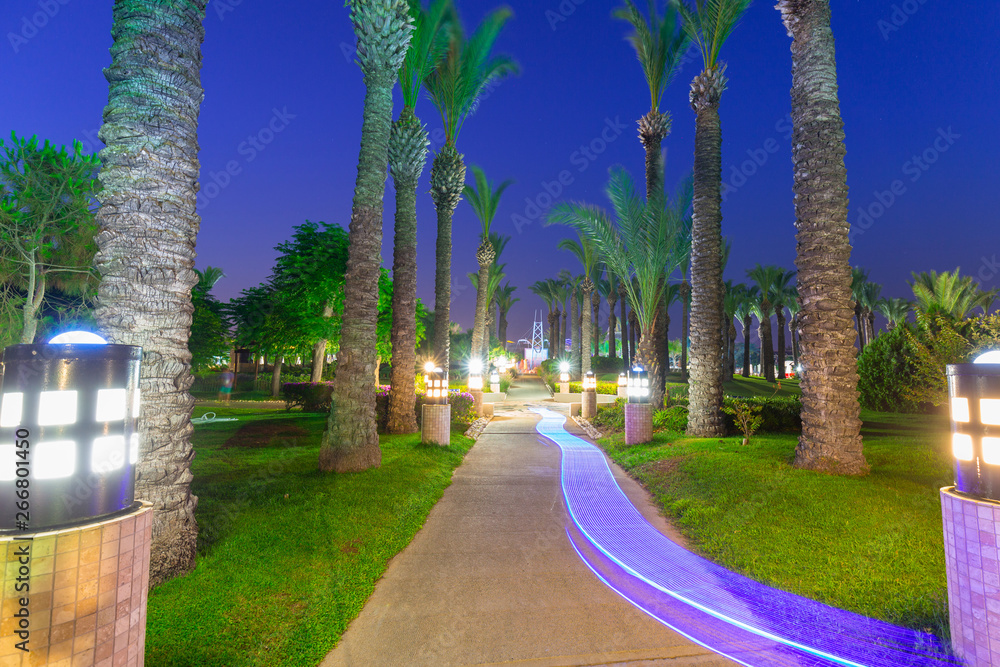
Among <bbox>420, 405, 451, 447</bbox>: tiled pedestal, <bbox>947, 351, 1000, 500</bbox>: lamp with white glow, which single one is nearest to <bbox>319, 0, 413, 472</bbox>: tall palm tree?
<bbox>420, 405, 451, 447</bbox>: tiled pedestal

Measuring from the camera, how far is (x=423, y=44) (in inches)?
515

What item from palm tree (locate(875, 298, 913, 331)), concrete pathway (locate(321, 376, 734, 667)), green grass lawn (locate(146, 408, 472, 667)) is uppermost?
palm tree (locate(875, 298, 913, 331))

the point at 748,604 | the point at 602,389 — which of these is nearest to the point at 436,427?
the point at 748,604

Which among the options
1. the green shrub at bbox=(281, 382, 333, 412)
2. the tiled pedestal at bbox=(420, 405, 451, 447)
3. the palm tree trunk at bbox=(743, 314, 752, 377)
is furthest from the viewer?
the palm tree trunk at bbox=(743, 314, 752, 377)

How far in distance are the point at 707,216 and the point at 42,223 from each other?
22.6 meters

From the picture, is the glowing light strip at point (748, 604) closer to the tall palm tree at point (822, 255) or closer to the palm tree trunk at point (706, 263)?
the tall palm tree at point (822, 255)

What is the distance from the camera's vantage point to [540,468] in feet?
30.8

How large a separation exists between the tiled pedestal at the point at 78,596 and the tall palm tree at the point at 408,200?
9935 millimetres

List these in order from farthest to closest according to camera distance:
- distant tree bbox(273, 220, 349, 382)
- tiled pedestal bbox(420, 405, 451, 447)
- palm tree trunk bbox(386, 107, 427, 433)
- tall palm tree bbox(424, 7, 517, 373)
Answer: distant tree bbox(273, 220, 349, 382) → tall palm tree bbox(424, 7, 517, 373) → palm tree trunk bbox(386, 107, 427, 433) → tiled pedestal bbox(420, 405, 451, 447)

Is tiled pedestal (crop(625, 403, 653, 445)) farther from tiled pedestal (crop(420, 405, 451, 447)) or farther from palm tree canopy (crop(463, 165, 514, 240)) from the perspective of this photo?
palm tree canopy (crop(463, 165, 514, 240))

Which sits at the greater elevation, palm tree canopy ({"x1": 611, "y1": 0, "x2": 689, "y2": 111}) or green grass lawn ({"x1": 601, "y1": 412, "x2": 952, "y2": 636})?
palm tree canopy ({"x1": 611, "y1": 0, "x2": 689, "y2": 111})

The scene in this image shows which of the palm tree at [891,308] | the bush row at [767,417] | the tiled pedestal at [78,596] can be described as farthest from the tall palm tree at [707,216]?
the palm tree at [891,308]

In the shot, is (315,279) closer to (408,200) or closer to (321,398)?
(321,398)

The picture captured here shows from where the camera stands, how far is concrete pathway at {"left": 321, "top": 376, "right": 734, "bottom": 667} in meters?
3.19
